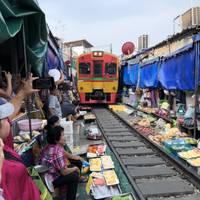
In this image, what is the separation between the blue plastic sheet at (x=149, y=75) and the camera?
15.7 meters

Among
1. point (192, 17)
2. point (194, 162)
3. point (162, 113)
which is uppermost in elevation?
point (192, 17)

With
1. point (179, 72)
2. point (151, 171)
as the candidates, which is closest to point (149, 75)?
point (179, 72)

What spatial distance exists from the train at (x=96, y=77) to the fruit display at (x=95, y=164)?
42.5 feet

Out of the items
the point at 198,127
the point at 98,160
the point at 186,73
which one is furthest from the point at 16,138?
the point at 186,73

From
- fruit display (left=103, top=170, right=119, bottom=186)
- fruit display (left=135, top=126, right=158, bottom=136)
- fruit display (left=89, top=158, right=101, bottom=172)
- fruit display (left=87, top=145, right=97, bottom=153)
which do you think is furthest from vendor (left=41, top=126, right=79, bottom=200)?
fruit display (left=135, top=126, right=158, bottom=136)

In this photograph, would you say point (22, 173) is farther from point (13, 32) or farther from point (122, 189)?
point (122, 189)

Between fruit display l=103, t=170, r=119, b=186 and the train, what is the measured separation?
13857 millimetres

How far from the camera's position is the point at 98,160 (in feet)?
24.2

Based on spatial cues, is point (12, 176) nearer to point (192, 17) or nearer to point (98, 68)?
point (192, 17)

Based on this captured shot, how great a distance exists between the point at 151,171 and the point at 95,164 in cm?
114

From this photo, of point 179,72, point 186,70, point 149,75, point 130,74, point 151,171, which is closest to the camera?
point 151,171

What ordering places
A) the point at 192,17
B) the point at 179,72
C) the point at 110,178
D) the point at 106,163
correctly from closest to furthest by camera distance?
the point at 110,178 < the point at 106,163 < the point at 179,72 < the point at 192,17

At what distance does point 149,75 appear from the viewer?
16.9 meters

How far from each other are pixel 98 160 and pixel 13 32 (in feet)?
15.5
